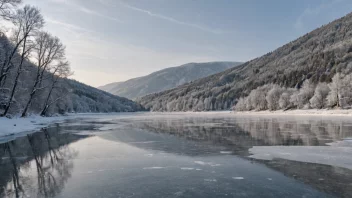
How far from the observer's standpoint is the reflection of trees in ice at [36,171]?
689 centimetres

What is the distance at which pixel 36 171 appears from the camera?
9.09 metres

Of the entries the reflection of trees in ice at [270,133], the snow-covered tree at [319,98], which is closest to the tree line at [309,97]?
the snow-covered tree at [319,98]

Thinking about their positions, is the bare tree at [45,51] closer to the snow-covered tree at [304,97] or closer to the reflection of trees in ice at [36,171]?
the reflection of trees in ice at [36,171]

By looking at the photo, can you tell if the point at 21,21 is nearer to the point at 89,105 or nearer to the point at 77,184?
the point at 77,184

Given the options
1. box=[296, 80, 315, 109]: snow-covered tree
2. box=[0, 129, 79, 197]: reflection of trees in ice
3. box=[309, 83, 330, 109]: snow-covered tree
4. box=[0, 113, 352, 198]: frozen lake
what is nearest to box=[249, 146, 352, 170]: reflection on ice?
box=[0, 113, 352, 198]: frozen lake

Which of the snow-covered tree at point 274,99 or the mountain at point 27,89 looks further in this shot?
the snow-covered tree at point 274,99

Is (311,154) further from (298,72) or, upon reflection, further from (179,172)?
(298,72)

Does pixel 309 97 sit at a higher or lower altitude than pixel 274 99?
higher

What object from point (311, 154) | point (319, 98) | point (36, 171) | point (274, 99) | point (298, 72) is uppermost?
point (298, 72)

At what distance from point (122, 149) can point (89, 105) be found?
149 meters

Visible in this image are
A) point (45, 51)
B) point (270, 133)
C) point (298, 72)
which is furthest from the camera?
point (298, 72)

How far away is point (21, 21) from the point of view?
27.5 metres

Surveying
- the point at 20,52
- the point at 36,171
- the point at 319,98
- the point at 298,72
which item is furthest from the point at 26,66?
the point at 298,72

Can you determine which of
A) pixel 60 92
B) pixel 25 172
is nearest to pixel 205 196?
pixel 25 172
